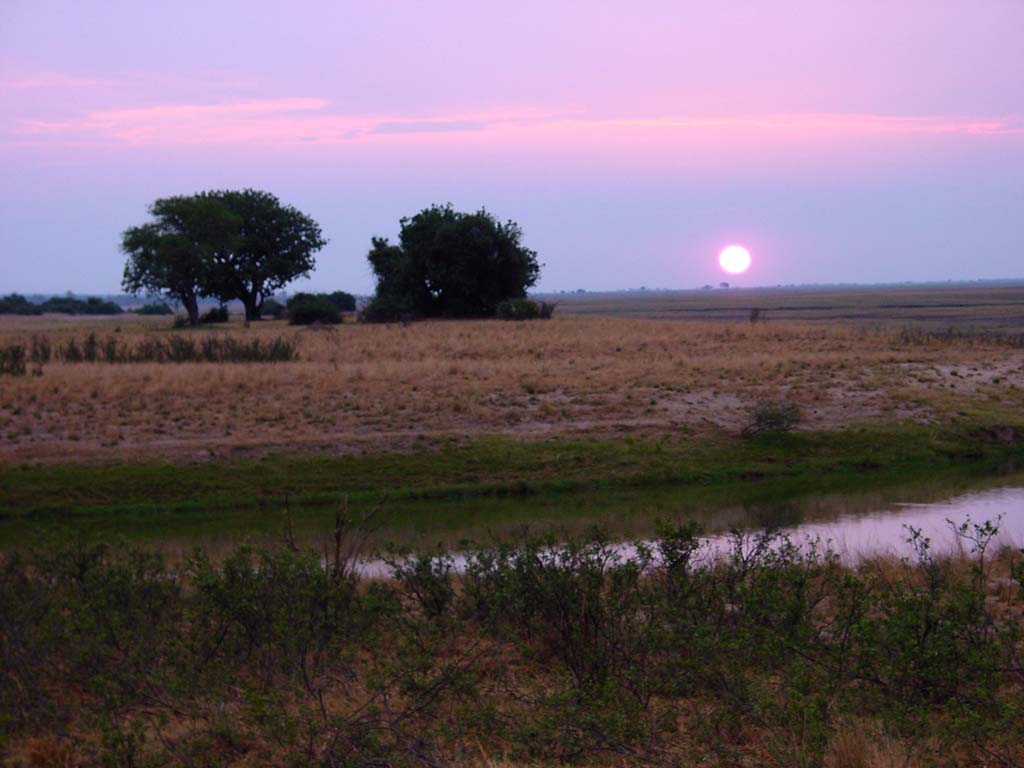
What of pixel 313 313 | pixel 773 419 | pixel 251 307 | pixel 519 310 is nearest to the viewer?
pixel 773 419

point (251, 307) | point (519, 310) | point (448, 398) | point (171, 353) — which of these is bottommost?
point (448, 398)

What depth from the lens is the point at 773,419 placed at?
24.5 meters

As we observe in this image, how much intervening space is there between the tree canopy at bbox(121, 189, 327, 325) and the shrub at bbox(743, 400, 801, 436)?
175 feet

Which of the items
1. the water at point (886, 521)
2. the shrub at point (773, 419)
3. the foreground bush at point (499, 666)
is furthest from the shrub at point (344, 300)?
the foreground bush at point (499, 666)

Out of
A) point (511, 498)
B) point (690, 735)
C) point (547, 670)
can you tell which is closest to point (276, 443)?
point (511, 498)

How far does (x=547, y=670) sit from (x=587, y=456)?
1438cm

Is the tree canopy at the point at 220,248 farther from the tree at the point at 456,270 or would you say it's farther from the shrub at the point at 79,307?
the shrub at the point at 79,307

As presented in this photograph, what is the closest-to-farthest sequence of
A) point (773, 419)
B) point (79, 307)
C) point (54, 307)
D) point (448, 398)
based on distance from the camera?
1. point (773, 419)
2. point (448, 398)
3. point (54, 307)
4. point (79, 307)

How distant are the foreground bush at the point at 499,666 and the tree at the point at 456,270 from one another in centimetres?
5851

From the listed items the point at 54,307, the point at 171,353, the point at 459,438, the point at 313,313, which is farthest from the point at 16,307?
the point at 459,438

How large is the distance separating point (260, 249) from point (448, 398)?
57057 millimetres

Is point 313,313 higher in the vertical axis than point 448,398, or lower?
higher

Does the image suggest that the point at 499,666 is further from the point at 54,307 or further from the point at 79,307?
the point at 79,307

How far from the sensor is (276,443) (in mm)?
22453
